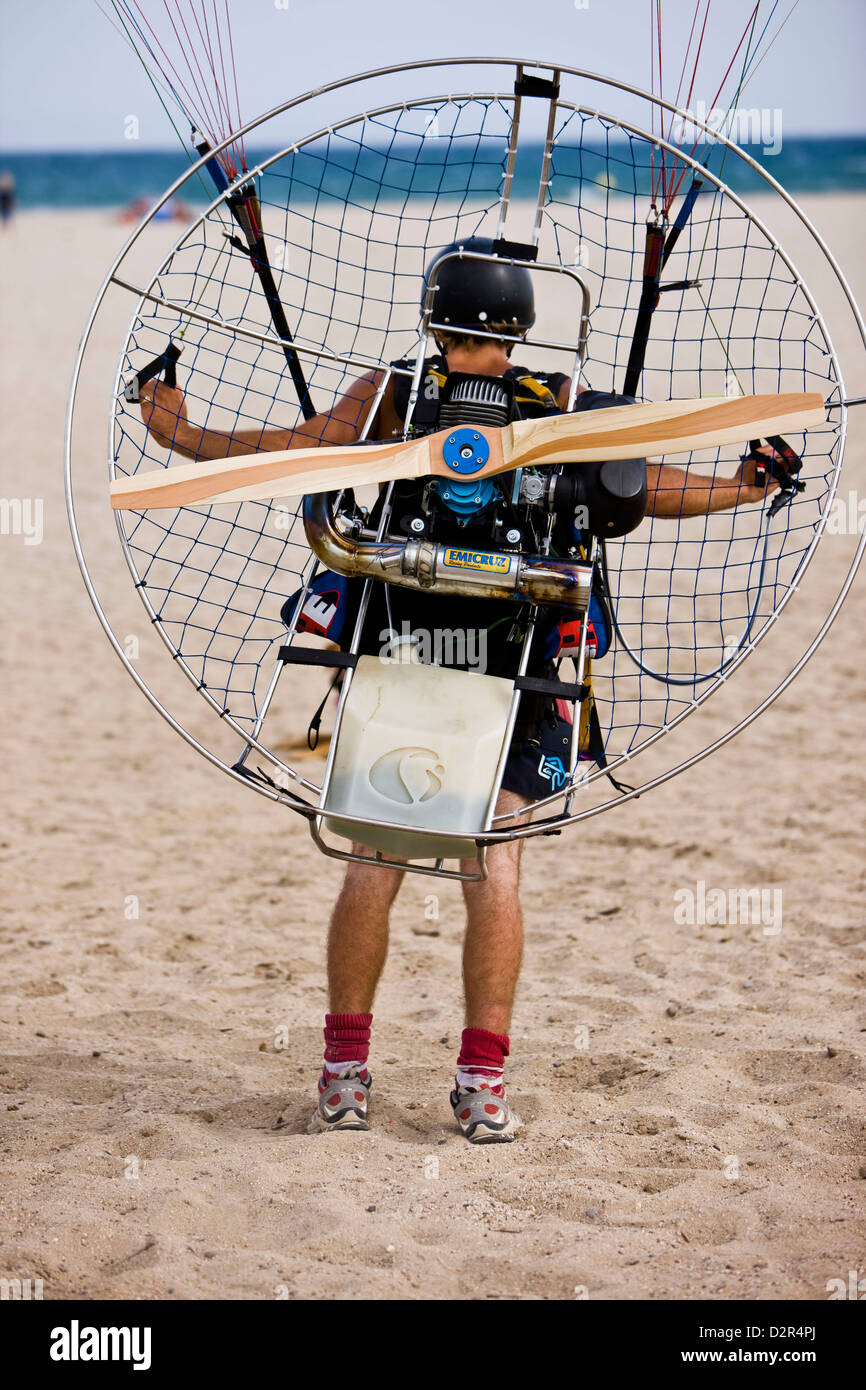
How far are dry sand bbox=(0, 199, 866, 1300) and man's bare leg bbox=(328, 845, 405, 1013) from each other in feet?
1.02

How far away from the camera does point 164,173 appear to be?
56.3 metres

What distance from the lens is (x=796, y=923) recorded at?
4.21 metres

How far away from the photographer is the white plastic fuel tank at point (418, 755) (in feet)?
9.05

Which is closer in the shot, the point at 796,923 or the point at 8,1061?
the point at 8,1061

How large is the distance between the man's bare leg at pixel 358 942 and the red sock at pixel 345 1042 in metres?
0.02

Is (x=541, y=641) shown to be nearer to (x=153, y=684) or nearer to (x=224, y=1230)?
(x=224, y=1230)

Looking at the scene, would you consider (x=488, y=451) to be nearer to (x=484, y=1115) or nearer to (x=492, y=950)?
(x=492, y=950)

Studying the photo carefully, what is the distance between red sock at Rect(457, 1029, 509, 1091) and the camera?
293cm

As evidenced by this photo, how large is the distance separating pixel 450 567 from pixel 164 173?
59.5m

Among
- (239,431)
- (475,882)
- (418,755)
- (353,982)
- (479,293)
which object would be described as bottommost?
(353,982)

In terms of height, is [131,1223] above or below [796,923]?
below

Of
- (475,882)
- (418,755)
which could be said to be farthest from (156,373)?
(475,882)
